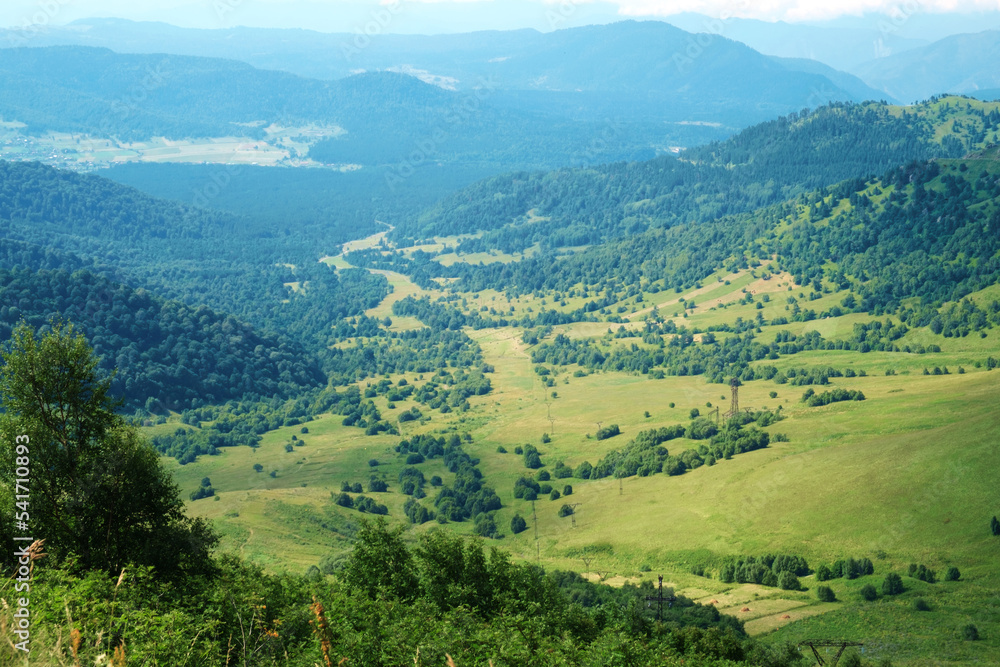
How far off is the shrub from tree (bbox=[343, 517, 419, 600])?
211ft

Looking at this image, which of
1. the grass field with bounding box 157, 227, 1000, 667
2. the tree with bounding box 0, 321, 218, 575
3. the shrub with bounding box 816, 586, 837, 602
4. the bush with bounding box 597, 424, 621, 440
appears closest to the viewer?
the tree with bounding box 0, 321, 218, 575

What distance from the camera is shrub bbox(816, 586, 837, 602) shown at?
98625 millimetres

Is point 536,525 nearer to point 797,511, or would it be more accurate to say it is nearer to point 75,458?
point 797,511

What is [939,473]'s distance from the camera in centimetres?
12125

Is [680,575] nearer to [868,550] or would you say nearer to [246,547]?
[868,550]

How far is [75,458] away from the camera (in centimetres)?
3559

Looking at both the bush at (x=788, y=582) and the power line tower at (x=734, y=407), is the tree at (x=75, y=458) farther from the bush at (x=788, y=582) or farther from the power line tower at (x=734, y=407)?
the power line tower at (x=734, y=407)

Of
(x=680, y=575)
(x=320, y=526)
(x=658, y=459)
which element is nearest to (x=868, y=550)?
(x=680, y=575)

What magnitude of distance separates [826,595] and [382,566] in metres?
66.9

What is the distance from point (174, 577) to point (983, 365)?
19310 centimetres

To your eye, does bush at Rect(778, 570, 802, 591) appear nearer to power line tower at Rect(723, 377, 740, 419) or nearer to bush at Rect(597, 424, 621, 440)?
power line tower at Rect(723, 377, 740, 419)

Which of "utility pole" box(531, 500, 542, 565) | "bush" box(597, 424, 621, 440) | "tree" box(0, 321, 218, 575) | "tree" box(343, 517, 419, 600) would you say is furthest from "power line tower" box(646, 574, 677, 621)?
"bush" box(597, 424, 621, 440)

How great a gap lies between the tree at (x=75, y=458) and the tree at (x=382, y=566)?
1484cm

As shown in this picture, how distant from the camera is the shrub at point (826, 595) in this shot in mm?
98625
